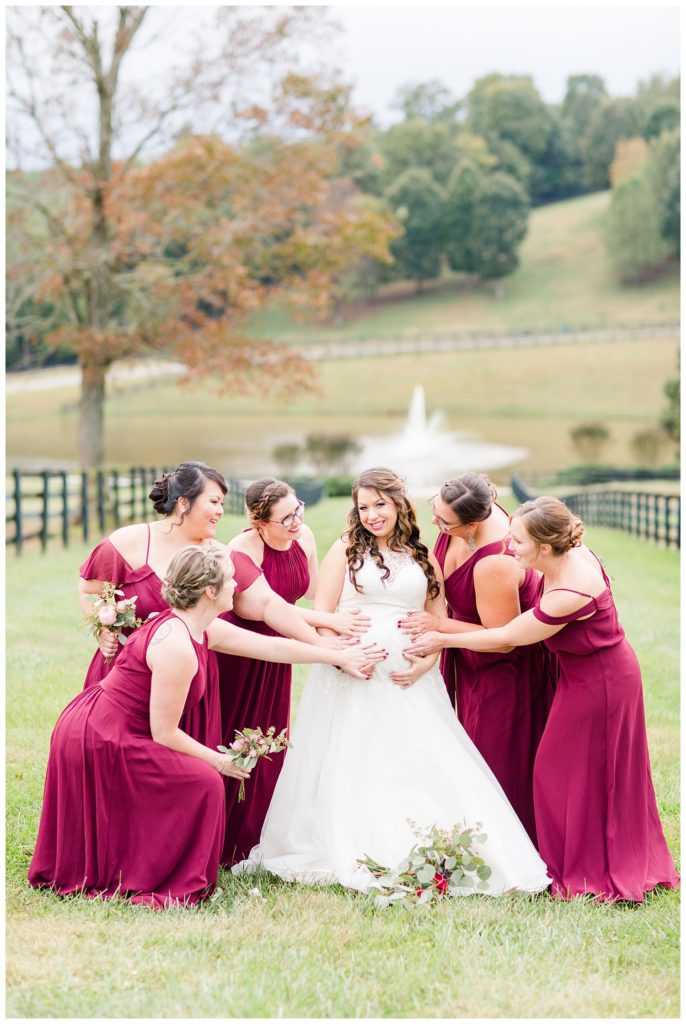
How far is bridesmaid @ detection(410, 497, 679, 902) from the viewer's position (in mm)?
4820

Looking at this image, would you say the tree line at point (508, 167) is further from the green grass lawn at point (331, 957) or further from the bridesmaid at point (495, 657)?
the green grass lawn at point (331, 957)

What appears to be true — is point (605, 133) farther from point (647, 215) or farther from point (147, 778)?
point (147, 778)

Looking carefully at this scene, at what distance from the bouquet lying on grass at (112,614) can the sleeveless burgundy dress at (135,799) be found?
243 mm

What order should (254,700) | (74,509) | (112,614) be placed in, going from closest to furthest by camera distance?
(112,614), (254,700), (74,509)

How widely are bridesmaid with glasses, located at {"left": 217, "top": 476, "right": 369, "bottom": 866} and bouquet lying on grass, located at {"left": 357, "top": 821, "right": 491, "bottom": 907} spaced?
2.72ft

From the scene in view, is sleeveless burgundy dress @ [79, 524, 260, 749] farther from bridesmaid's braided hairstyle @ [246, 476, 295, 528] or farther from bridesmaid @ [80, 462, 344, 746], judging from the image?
bridesmaid's braided hairstyle @ [246, 476, 295, 528]

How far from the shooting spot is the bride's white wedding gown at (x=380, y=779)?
4.98m

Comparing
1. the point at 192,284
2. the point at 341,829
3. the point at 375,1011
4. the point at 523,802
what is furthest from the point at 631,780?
the point at 192,284

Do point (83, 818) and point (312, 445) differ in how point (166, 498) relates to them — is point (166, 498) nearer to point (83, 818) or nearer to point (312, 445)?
point (83, 818)

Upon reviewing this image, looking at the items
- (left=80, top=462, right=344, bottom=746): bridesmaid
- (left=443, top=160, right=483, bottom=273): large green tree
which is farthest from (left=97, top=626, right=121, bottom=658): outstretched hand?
(left=443, top=160, right=483, bottom=273): large green tree

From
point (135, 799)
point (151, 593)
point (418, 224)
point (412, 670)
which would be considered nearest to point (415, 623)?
point (412, 670)

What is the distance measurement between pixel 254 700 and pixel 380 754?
764mm

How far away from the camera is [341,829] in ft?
16.5

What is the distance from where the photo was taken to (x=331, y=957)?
13.5 feet
